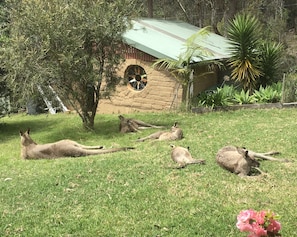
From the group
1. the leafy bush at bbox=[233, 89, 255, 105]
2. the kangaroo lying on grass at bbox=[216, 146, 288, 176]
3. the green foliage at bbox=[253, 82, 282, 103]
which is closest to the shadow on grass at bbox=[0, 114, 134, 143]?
the leafy bush at bbox=[233, 89, 255, 105]

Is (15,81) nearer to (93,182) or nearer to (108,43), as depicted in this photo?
(108,43)

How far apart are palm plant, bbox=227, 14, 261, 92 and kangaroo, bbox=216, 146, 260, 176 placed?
9155mm

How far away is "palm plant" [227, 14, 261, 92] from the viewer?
16188 millimetres

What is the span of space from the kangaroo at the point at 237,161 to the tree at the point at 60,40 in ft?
18.3

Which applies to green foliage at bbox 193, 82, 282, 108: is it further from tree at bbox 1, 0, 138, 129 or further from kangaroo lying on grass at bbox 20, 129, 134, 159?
kangaroo lying on grass at bbox 20, 129, 134, 159

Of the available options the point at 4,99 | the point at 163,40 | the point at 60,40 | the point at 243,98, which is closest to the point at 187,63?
the point at 243,98

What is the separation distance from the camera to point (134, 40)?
1623 cm

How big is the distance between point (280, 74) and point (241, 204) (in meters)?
13.4

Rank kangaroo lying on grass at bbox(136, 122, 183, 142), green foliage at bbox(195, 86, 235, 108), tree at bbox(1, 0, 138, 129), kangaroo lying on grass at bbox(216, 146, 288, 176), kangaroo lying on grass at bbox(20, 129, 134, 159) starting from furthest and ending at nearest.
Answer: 1. green foliage at bbox(195, 86, 235, 108)
2. tree at bbox(1, 0, 138, 129)
3. kangaroo lying on grass at bbox(136, 122, 183, 142)
4. kangaroo lying on grass at bbox(20, 129, 134, 159)
5. kangaroo lying on grass at bbox(216, 146, 288, 176)

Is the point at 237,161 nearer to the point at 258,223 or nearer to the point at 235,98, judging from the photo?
the point at 258,223

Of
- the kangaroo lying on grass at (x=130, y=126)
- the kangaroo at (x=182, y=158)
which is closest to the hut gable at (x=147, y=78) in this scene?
the kangaroo lying on grass at (x=130, y=126)

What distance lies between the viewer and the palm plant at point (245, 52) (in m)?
16.2

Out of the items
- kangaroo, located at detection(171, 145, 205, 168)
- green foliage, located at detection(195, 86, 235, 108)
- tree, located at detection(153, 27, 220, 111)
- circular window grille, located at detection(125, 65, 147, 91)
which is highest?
tree, located at detection(153, 27, 220, 111)

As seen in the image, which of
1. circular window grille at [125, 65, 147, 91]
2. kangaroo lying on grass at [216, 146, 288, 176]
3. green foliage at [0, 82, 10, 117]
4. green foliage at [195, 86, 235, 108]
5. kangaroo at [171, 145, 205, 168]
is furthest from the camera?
circular window grille at [125, 65, 147, 91]
